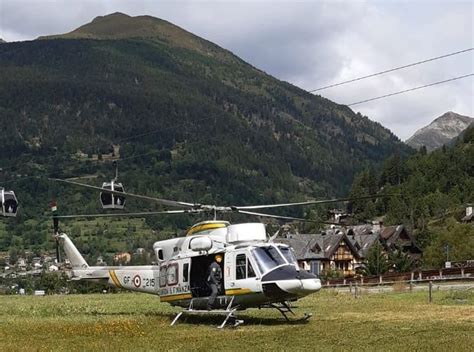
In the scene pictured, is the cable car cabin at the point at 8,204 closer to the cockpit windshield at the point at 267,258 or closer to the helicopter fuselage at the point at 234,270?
the helicopter fuselage at the point at 234,270

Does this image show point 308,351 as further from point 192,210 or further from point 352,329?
point 192,210

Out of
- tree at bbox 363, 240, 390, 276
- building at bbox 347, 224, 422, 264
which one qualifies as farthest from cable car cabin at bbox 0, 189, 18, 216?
building at bbox 347, 224, 422, 264

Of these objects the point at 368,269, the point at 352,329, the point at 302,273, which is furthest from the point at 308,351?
the point at 368,269

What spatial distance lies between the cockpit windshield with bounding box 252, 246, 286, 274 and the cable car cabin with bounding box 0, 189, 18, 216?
1669 cm

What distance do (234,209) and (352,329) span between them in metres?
5.53

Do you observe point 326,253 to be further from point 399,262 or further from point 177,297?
point 177,297

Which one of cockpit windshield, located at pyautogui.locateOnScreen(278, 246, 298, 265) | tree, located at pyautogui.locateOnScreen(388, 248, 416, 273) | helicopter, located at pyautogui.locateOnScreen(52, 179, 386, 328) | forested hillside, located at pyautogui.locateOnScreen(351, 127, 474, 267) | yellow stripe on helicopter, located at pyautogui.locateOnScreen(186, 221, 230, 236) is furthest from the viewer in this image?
forested hillside, located at pyautogui.locateOnScreen(351, 127, 474, 267)

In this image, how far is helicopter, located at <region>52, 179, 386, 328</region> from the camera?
22.8m

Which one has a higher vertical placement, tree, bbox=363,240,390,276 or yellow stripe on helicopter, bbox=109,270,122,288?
yellow stripe on helicopter, bbox=109,270,122,288

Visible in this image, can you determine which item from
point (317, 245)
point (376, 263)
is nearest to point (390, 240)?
point (317, 245)

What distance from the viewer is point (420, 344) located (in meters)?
16.8

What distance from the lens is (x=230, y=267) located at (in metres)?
23.9

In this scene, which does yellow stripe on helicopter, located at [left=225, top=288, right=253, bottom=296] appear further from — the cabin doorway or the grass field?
the cabin doorway

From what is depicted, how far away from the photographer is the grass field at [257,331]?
17.6 meters
